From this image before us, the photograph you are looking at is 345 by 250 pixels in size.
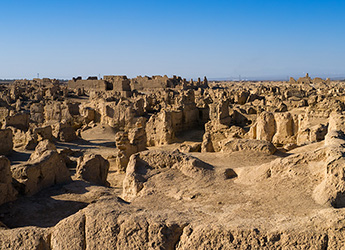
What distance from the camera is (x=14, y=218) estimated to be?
258 inches

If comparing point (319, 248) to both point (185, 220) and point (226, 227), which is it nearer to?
point (226, 227)

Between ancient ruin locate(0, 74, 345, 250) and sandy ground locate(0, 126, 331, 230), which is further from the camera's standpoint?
sandy ground locate(0, 126, 331, 230)

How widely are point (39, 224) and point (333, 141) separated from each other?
17.5 ft

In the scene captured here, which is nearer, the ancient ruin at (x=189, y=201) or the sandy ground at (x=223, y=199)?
the ancient ruin at (x=189, y=201)

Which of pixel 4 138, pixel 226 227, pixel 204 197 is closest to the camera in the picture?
pixel 226 227

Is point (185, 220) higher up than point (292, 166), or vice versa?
point (292, 166)

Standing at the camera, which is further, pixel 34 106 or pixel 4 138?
pixel 34 106

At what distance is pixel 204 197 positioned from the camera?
488 centimetres

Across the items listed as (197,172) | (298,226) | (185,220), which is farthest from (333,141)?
(185,220)

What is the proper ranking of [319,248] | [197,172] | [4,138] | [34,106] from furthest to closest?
[34,106], [4,138], [197,172], [319,248]

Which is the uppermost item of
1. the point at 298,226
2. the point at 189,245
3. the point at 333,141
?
the point at 333,141

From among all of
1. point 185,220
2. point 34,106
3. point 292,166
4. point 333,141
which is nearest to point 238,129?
point 333,141

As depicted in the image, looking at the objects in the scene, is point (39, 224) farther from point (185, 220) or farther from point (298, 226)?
point (298, 226)

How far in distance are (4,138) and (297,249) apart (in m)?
13.3
